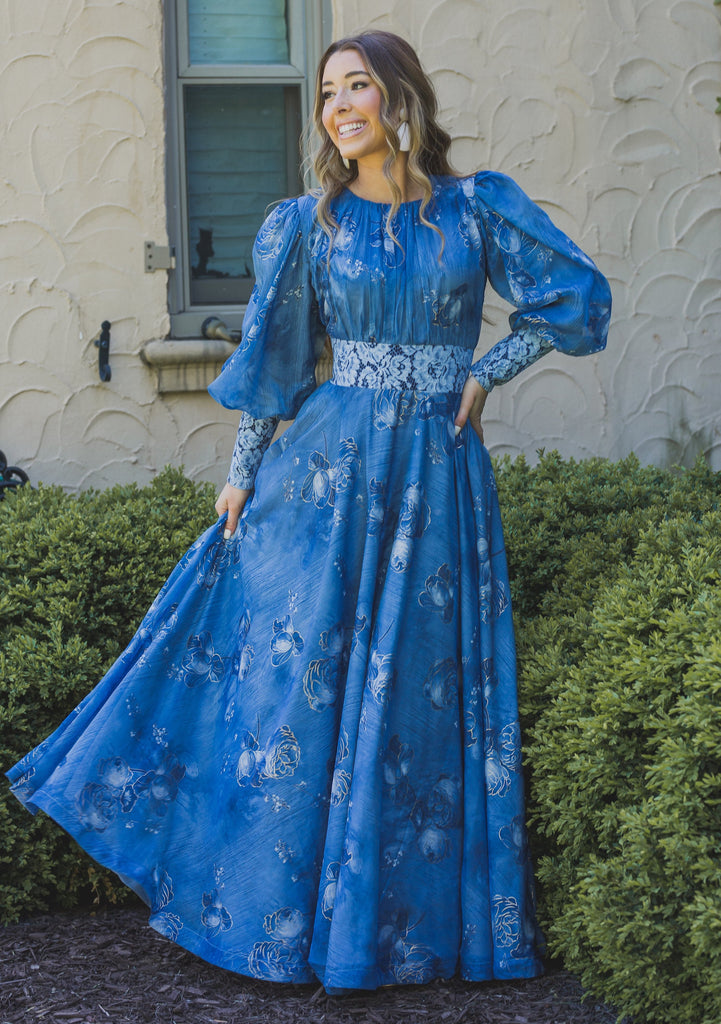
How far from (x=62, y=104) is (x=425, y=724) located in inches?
118

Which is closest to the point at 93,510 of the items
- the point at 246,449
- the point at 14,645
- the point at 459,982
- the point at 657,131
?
the point at 14,645

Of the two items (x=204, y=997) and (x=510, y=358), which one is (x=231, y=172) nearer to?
(x=510, y=358)

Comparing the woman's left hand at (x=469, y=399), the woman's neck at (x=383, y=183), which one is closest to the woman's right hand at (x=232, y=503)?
the woman's left hand at (x=469, y=399)

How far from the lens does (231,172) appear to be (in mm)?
4738

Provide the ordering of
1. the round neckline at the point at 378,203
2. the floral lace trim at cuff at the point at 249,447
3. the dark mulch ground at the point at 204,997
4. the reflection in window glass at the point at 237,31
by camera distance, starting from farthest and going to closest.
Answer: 1. the reflection in window glass at the point at 237,31
2. the floral lace trim at cuff at the point at 249,447
3. the round neckline at the point at 378,203
4. the dark mulch ground at the point at 204,997

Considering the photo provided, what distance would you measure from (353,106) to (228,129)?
2310 mm

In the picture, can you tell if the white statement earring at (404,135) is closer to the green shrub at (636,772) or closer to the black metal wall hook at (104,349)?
the green shrub at (636,772)

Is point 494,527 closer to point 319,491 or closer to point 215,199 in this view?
point 319,491

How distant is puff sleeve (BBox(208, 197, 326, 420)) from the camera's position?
2670 millimetres

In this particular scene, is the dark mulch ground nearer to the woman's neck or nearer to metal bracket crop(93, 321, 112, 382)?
the woman's neck

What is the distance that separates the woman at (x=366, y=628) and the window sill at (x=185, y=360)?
70.4 inches

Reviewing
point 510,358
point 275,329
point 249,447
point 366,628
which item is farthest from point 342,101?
point 366,628

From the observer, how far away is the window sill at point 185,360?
4461 mm

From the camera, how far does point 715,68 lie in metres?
4.83
